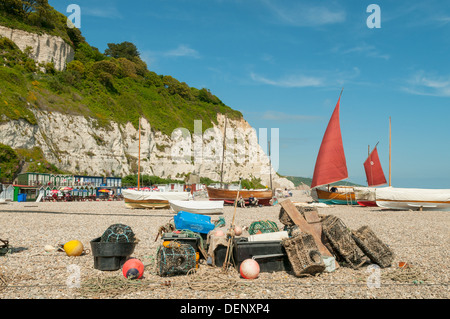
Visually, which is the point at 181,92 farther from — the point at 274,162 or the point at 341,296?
the point at 341,296

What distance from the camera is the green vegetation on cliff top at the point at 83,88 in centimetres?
4372

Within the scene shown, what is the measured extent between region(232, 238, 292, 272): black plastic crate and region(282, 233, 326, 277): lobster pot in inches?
11.1

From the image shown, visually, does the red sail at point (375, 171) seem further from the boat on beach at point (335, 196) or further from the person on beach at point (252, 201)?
the person on beach at point (252, 201)

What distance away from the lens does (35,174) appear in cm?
3734

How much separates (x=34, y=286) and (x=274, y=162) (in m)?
72.2

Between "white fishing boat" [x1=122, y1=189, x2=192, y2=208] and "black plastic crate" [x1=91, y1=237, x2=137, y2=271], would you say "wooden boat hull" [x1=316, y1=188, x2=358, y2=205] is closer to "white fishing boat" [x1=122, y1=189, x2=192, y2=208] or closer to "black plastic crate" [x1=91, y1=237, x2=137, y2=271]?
"white fishing boat" [x1=122, y1=189, x2=192, y2=208]

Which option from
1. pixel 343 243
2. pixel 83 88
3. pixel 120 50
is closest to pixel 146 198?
pixel 343 243

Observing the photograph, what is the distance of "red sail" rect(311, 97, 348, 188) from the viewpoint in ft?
107

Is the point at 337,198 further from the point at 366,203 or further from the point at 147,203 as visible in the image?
the point at 147,203

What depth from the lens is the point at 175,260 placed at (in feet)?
24.7

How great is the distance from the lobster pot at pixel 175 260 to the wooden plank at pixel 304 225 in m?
2.75

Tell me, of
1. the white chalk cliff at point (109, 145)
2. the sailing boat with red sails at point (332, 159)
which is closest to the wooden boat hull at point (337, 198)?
the sailing boat with red sails at point (332, 159)

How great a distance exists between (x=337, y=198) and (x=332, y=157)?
4.88 metres

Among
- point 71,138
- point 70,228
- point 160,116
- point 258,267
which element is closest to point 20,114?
point 71,138
